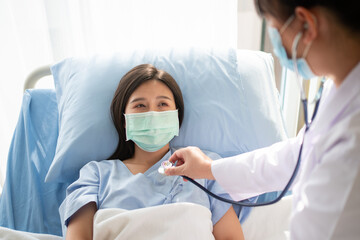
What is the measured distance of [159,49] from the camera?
167 centimetres

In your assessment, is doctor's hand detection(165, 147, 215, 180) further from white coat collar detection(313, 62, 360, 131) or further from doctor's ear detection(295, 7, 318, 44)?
doctor's ear detection(295, 7, 318, 44)

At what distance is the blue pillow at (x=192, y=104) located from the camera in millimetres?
1482

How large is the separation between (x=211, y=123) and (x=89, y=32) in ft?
3.39

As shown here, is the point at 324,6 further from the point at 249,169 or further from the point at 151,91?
the point at 151,91

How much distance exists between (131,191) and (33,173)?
59 cm

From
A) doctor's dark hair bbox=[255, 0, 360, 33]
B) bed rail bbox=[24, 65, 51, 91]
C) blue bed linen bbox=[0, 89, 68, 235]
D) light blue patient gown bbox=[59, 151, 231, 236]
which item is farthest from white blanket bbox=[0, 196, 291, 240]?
bed rail bbox=[24, 65, 51, 91]

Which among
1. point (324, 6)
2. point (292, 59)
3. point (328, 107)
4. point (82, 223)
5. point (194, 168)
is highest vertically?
point (324, 6)

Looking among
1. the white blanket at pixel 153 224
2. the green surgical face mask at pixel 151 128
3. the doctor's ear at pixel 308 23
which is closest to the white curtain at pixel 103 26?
the green surgical face mask at pixel 151 128

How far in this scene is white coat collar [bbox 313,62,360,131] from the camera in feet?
2.28

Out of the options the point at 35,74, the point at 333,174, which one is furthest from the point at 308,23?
the point at 35,74

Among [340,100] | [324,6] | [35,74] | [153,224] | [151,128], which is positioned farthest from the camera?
[35,74]

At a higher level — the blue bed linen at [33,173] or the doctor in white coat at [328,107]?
the doctor in white coat at [328,107]

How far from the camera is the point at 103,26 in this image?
1956 mm

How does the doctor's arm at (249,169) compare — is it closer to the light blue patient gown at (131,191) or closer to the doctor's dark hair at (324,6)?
the light blue patient gown at (131,191)
